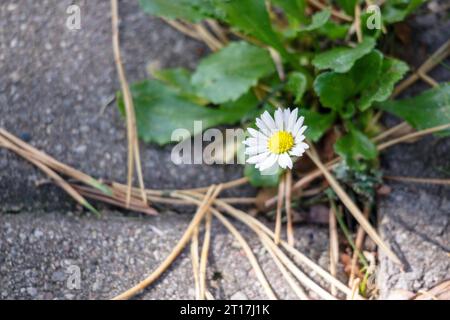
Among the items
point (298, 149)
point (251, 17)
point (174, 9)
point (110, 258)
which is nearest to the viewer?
point (298, 149)

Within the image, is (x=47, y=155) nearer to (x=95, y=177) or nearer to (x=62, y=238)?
(x=95, y=177)

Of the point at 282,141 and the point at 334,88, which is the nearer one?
the point at 282,141

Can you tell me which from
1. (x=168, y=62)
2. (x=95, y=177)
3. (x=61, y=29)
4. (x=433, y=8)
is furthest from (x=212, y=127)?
(x=433, y=8)

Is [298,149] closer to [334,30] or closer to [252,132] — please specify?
[252,132]

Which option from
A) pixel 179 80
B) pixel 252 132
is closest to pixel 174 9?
pixel 179 80

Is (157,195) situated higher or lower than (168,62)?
lower

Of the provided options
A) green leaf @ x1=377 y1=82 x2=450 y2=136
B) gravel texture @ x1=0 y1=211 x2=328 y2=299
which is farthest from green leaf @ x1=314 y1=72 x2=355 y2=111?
gravel texture @ x1=0 y1=211 x2=328 y2=299
